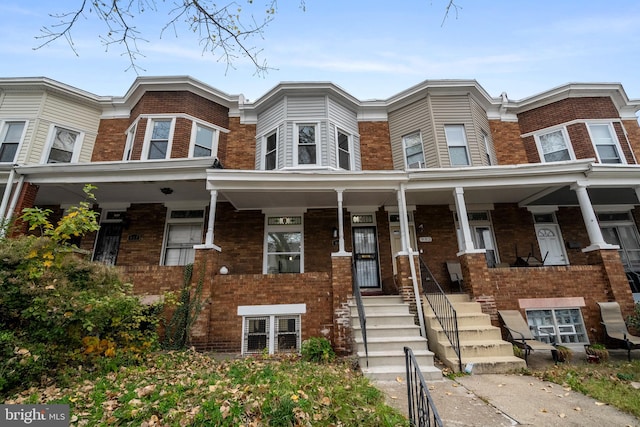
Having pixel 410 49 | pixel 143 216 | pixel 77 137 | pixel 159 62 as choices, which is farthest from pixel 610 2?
pixel 77 137

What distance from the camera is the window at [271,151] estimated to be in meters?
10.5

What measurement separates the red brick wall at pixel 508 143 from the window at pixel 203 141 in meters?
10.8

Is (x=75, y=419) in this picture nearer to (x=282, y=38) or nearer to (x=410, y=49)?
(x=282, y=38)

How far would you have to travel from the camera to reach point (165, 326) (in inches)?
261

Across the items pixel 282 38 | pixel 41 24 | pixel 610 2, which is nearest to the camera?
pixel 41 24

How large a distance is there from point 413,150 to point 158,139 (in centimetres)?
914

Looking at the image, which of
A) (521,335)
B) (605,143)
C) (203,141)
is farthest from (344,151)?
(605,143)

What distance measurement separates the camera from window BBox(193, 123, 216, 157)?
10594mm

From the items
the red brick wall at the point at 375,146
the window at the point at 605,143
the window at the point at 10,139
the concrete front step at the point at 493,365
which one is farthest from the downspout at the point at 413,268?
the window at the point at 10,139

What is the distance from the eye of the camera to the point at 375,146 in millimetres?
11273

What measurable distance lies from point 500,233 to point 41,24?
1160cm

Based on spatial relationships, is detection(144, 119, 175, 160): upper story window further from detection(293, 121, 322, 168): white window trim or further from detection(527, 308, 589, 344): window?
Answer: detection(527, 308, 589, 344): window

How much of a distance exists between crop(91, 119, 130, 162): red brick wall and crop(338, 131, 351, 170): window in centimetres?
801

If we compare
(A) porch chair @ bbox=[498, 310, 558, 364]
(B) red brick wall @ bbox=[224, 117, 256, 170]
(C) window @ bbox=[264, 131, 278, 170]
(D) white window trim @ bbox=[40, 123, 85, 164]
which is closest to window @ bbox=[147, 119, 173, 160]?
(B) red brick wall @ bbox=[224, 117, 256, 170]
